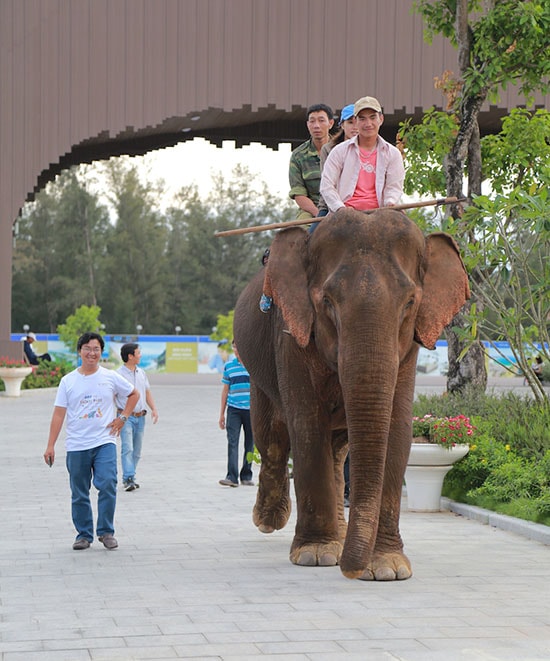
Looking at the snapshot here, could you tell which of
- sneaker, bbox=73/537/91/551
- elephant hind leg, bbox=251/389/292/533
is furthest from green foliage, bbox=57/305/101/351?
sneaker, bbox=73/537/91/551

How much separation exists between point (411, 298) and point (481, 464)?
486cm

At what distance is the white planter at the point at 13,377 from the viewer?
111 ft

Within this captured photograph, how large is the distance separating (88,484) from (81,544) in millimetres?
503

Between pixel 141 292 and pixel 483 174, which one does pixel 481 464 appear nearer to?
pixel 483 174

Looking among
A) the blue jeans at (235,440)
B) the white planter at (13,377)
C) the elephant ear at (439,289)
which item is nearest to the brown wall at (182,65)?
the white planter at (13,377)

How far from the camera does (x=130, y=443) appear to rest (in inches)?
551

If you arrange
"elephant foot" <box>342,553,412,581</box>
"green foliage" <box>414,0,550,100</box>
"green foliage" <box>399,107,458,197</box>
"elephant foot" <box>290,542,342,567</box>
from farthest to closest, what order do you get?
"green foliage" <box>399,107,458,197</box> → "green foliage" <box>414,0,550,100</box> → "elephant foot" <box>290,542,342,567</box> → "elephant foot" <box>342,553,412,581</box>

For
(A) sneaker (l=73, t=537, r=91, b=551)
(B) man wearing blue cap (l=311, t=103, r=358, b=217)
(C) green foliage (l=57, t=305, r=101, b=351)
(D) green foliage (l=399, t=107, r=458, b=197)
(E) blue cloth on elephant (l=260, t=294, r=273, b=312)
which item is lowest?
(A) sneaker (l=73, t=537, r=91, b=551)

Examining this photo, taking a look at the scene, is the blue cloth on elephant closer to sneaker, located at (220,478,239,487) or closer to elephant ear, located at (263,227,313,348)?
elephant ear, located at (263,227,313,348)

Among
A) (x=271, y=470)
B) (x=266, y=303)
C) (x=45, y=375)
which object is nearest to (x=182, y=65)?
(x=45, y=375)

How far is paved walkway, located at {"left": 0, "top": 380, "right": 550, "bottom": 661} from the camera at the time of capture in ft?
20.5

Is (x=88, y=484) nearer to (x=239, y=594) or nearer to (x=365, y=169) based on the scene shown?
(x=239, y=594)

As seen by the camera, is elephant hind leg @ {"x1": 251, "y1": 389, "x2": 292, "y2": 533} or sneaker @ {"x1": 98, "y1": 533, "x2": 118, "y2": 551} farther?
elephant hind leg @ {"x1": 251, "y1": 389, "x2": 292, "y2": 533}

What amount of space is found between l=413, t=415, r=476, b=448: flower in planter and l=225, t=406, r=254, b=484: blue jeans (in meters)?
2.72
